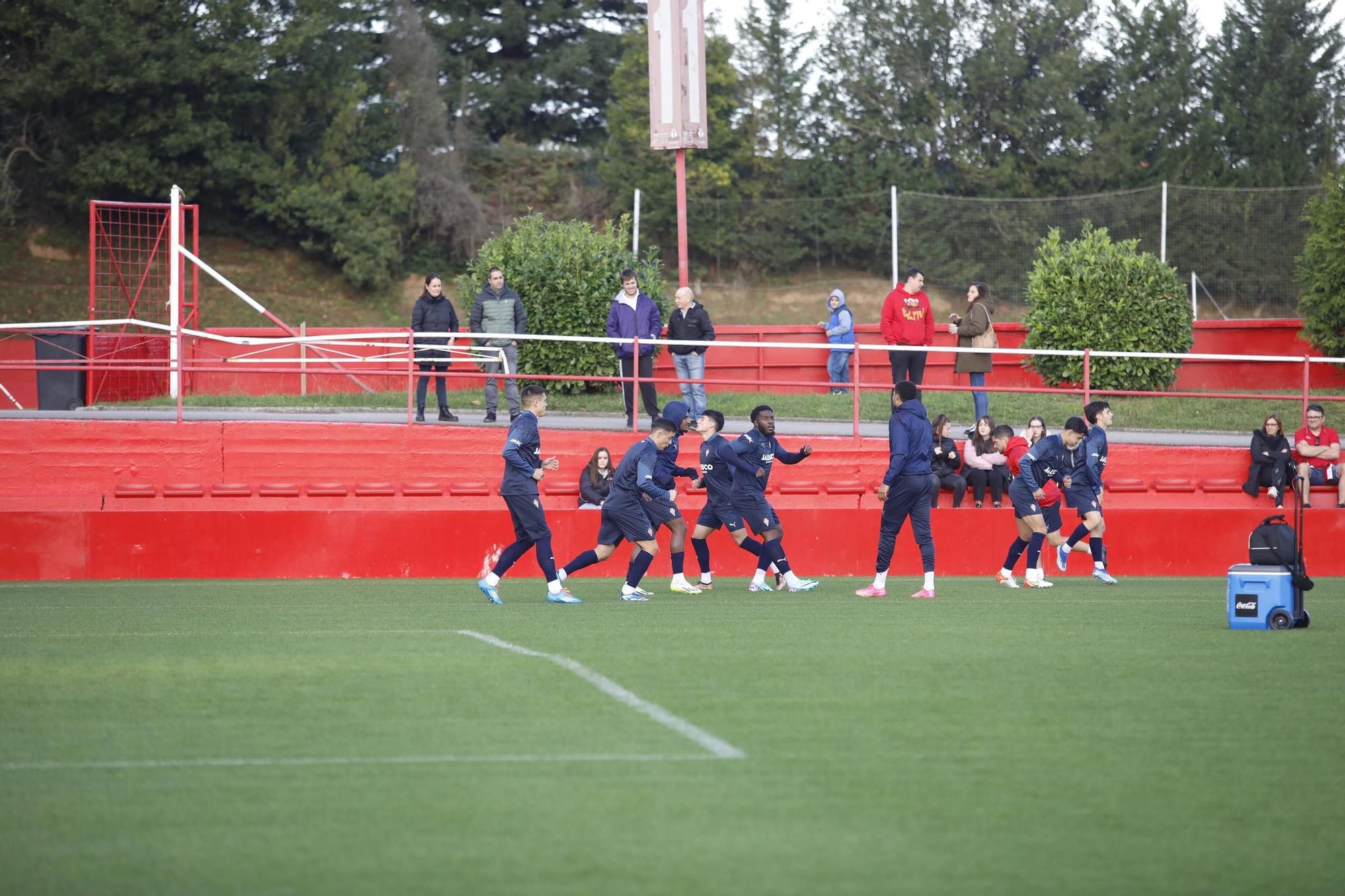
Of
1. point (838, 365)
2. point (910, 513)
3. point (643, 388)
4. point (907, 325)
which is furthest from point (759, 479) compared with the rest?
point (838, 365)

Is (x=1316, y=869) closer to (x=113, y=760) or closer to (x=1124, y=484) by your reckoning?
(x=113, y=760)

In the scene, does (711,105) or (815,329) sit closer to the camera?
(815,329)

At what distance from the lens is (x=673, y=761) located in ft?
20.5

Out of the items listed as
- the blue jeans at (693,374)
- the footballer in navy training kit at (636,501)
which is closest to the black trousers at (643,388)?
the blue jeans at (693,374)

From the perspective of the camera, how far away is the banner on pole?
19.9 metres

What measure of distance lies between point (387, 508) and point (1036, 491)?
7693 millimetres

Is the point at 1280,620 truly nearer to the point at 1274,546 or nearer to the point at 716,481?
the point at 1274,546

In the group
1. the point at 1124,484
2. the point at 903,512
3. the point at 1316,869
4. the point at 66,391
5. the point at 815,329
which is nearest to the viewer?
the point at 1316,869

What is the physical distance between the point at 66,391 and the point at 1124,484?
1416cm

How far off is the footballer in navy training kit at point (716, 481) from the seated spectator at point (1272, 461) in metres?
6.89

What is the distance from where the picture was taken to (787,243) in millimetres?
40344

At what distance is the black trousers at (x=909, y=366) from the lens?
1912cm

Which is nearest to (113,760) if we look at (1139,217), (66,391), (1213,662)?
(1213,662)

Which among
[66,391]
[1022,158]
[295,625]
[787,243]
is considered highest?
[1022,158]
